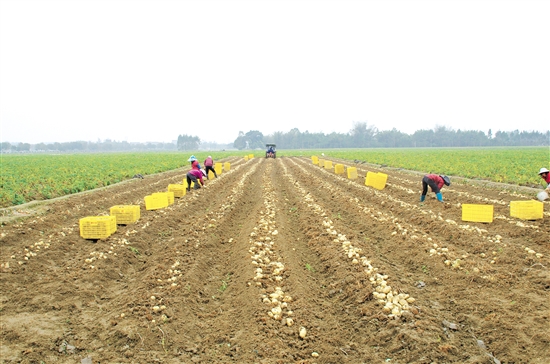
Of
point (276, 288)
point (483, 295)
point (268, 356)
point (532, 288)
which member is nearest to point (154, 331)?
point (268, 356)

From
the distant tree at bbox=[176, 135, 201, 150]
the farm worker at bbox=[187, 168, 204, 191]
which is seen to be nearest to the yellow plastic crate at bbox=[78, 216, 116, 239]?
the farm worker at bbox=[187, 168, 204, 191]

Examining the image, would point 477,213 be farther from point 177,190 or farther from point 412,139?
point 412,139

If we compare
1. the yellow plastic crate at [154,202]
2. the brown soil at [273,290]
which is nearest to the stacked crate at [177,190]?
the yellow plastic crate at [154,202]

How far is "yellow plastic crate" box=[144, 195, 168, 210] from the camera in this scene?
38.9 ft

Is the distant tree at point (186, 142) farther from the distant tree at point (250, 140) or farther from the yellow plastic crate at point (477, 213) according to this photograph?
the yellow plastic crate at point (477, 213)

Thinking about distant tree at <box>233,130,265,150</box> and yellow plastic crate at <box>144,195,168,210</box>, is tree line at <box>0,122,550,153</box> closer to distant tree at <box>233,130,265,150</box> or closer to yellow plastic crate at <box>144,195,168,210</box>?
distant tree at <box>233,130,265,150</box>

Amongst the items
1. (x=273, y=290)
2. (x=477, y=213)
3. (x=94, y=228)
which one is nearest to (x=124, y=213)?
(x=94, y=228)

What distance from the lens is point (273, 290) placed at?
19.1 feet

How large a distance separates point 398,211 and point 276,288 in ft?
22.1

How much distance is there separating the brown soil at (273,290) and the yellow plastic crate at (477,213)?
263 mm

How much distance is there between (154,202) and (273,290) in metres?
7.35

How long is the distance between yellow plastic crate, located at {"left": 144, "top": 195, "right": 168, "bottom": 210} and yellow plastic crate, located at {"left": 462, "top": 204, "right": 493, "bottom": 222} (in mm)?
9059

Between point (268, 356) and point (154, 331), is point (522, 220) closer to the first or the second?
point (268, 356)

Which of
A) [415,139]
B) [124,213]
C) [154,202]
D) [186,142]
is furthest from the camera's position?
[186,142]
